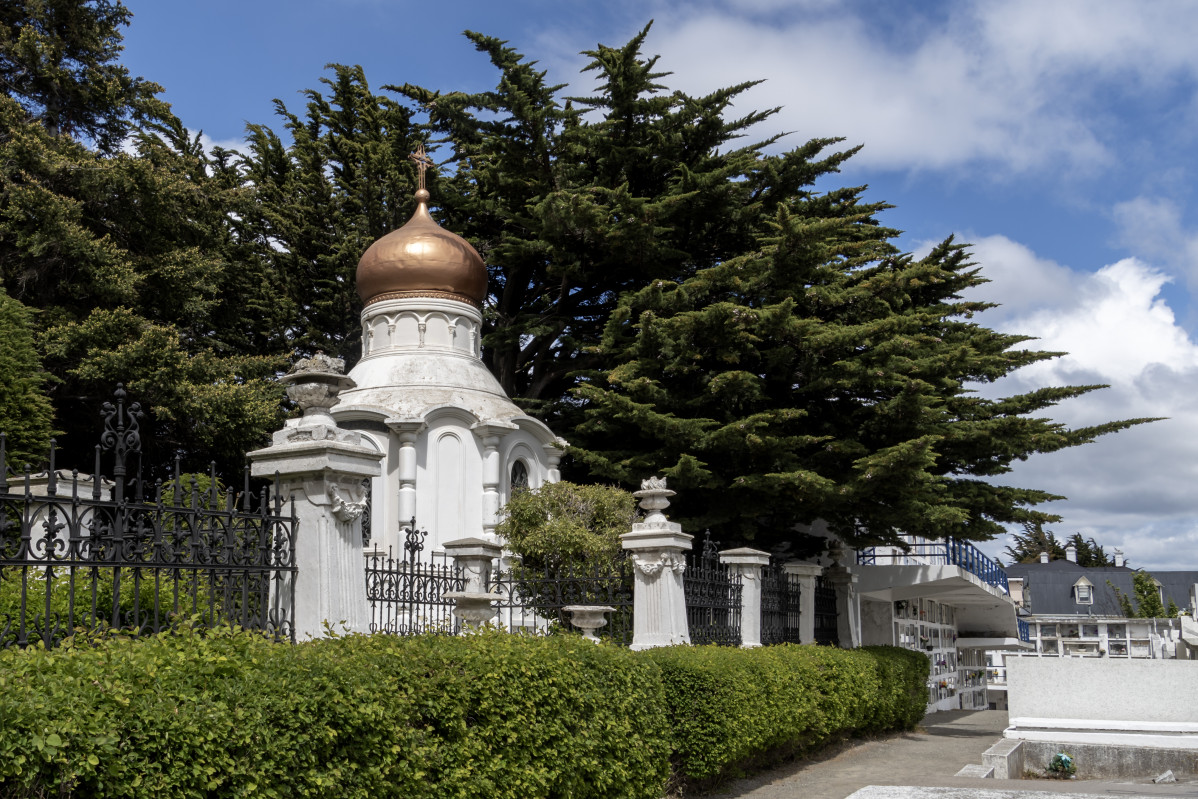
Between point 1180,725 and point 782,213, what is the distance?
33.7 ft

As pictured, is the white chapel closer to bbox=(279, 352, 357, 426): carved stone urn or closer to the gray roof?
bbox=(279, 352, 357, 426): carved stone urn

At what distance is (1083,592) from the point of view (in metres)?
52.3

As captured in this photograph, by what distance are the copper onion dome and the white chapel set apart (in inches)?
0.9

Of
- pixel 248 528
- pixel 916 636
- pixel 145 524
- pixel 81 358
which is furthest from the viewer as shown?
pixel 916 636

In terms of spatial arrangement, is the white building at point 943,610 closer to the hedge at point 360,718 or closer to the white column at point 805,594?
the white column at point 805,594

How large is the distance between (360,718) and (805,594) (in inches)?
491

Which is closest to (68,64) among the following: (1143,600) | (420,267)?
(420,267)

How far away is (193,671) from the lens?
5051 millimetres

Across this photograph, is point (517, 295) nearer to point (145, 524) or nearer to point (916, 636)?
point (916, 636)

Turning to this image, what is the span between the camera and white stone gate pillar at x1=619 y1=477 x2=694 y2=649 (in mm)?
12344

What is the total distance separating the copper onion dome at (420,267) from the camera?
22.7 m

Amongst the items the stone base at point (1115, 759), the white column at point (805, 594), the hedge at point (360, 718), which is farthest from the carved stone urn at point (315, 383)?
the stone base at point (1115, 759)

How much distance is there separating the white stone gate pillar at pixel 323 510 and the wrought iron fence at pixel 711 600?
19.6ft

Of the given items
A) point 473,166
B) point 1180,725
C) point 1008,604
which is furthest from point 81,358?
point 1008,604
